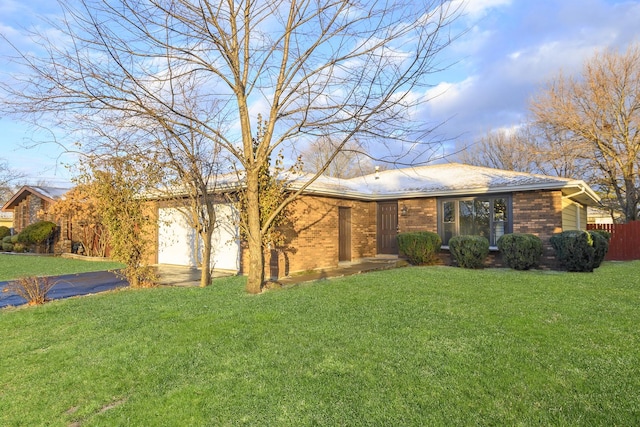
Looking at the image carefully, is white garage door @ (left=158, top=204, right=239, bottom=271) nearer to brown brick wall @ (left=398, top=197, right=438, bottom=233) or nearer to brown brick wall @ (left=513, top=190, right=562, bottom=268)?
brown brick wall @ (left=398, top=197, right=438, bottom=233)

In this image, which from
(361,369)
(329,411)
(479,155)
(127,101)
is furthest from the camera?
(479,155)

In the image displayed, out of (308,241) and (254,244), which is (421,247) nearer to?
(308,241)

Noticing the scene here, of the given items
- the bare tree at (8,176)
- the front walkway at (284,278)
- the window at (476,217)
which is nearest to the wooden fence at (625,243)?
the window at (476,217)

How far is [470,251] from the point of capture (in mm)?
11516

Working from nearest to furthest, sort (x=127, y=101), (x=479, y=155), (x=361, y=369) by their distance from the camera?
(x=361, y=369), (x=127, y=101), (x=479, y=155)

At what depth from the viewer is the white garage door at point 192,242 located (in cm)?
1227

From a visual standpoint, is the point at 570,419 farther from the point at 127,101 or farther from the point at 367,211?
the point at 367,211

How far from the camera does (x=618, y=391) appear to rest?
3.11 metres

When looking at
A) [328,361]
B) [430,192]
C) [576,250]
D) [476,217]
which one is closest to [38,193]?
[430,192]

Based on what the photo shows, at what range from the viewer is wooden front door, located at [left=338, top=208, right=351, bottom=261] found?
1401cm

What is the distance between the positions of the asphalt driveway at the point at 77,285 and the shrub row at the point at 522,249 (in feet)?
28.8

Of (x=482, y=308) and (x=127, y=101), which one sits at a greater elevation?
(x=127, y=101)

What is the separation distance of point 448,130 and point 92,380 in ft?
17.9

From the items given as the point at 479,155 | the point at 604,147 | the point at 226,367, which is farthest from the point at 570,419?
the point at 479,155
